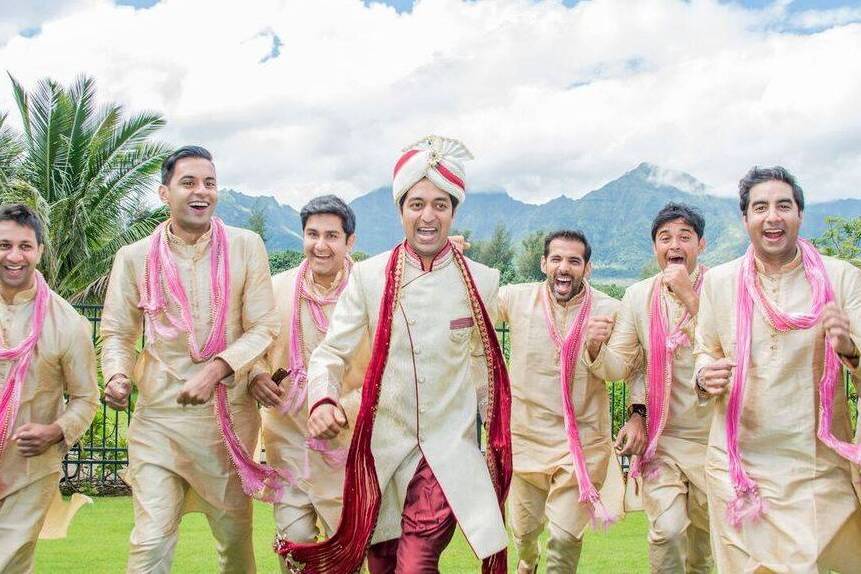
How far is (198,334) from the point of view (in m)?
4.93

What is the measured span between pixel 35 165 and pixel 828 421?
2158 cm

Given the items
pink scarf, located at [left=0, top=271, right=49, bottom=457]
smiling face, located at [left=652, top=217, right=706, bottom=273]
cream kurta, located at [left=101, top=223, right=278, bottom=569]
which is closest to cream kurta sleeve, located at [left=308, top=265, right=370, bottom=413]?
cream kurta, located at [left=101, top=223, right=278, bottom=569]

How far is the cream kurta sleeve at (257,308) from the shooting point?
4.90 meters

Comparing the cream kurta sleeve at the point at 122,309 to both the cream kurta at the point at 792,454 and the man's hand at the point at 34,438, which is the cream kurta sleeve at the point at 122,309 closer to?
the man's hand at the point at 34,438

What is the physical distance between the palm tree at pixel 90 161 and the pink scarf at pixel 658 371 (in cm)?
1778

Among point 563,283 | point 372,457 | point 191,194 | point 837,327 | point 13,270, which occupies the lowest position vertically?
point 372,457

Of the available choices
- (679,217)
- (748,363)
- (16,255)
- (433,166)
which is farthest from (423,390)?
(679,217)

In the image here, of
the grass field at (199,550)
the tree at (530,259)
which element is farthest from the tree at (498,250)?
the grass field at (199,550)

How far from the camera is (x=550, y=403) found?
5766 mm

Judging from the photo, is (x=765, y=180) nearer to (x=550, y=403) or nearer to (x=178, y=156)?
(x=550, y=403)

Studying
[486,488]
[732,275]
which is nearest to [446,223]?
[486,488]

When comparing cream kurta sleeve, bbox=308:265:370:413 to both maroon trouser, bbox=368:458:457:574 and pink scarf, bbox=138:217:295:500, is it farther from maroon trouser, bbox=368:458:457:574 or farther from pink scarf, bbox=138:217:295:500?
pink scarf, bbox=138:217:295:500

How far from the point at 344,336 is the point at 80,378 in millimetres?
1566

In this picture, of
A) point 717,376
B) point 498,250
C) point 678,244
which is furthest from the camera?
point 498,250
